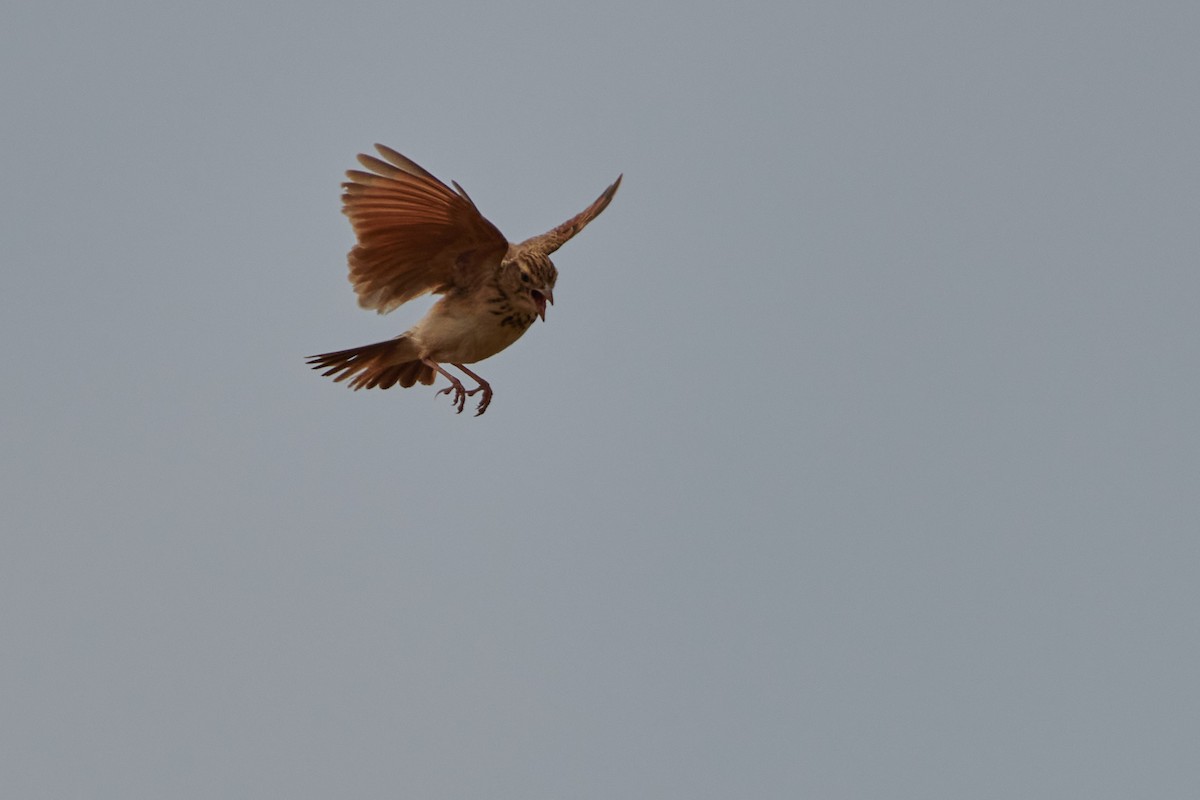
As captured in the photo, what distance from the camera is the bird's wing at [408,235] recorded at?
42.2 feet

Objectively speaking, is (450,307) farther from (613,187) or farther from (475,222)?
(613,187)

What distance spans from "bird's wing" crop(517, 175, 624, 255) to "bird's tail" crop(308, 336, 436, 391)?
1.15 meters

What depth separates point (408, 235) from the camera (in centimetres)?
1327

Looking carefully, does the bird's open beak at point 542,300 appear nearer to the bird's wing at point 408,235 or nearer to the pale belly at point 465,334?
the pale belly at point 465,334

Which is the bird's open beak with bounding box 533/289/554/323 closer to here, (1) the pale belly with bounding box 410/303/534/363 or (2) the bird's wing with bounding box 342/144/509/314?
(1) the pale belly with bounding box 410/303/534/363

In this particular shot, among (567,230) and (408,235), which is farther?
(567,230)

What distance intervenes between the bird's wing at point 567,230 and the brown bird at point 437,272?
180 millimetres

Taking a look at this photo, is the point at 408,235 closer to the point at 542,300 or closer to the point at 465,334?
the point at 465,334

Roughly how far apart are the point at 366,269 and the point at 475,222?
946mm

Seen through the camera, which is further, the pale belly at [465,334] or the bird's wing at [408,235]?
the pale belly at [465,334]

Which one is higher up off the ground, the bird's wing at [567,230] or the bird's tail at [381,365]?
the bird's wing at [567,230]

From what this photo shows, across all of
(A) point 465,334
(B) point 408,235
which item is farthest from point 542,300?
(B) point 408,235

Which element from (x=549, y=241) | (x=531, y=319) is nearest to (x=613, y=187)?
(x=549, y=241)

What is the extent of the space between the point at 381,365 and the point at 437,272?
3.12 ft
